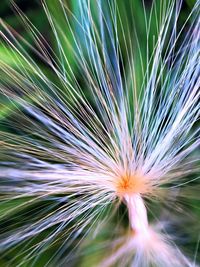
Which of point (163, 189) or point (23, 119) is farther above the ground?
point (23, 119)

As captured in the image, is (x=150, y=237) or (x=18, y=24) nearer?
(x=150, y=237)

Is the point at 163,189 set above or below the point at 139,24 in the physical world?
below

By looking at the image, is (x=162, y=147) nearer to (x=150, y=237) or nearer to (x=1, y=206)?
(x=150, y=237)

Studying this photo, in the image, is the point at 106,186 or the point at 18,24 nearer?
the point at 106,186

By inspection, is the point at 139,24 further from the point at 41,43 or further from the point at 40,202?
the point at 40,202

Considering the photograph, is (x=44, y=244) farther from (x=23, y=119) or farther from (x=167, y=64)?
(x=167, y=64)

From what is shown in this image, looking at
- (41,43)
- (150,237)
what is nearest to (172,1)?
(41,43)

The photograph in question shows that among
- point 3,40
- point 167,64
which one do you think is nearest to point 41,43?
point 3,40

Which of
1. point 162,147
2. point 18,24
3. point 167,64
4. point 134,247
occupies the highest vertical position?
point 18,24
